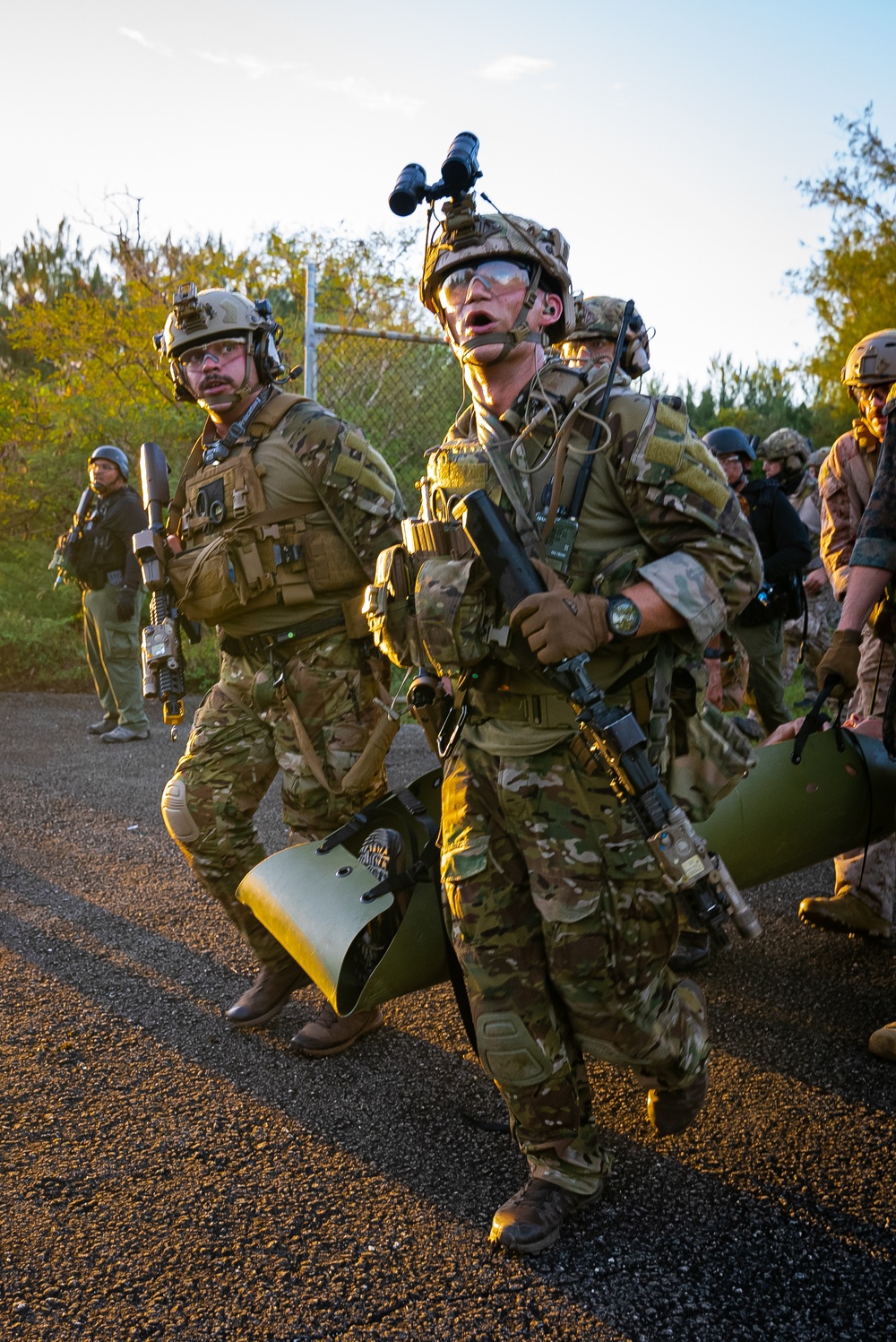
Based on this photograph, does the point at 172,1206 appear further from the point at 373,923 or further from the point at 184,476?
the point at 184,476

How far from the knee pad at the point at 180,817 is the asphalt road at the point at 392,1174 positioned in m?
0.68

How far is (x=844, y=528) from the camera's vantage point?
4621 millimetres

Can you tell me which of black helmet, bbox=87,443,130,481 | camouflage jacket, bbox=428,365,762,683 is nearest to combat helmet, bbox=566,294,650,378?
camouflage jacket, bbox=428,365,762,683

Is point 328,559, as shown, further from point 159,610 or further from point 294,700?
point 159,610

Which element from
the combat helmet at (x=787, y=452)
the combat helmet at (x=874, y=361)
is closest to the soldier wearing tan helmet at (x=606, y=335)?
the combat helmet at (x=874, y=361)

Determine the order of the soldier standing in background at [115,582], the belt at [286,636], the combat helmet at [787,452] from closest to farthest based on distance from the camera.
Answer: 1. the belt at [286,636]
2. the combat helmet at [787,452]
3. the soldier standing in background at [115,582]

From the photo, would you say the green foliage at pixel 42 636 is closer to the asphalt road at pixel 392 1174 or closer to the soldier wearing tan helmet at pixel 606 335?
the asphalt road at pixel 392 1174

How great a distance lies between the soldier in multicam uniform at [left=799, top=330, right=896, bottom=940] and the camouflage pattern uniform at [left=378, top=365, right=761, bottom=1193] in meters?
1.74

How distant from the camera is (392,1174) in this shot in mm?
2846

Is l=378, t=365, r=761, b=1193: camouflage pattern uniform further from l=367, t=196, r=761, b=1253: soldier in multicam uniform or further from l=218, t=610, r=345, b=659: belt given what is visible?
l=218, t=610, r=345, b=659: belt

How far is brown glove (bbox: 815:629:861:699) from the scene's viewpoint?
11.7ft

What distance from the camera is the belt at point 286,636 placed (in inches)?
146

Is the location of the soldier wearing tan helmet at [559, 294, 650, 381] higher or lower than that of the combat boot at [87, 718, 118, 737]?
higher

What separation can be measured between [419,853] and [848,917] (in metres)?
2.17
